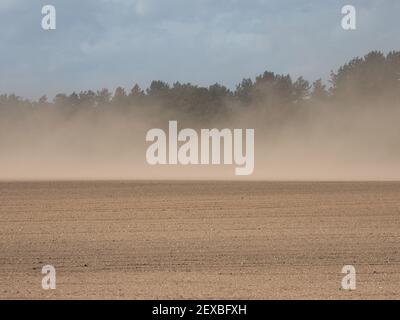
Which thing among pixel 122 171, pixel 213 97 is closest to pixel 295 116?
pixel 213 97

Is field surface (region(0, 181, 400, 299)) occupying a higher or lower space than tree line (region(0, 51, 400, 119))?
lower

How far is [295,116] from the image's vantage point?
5906cm

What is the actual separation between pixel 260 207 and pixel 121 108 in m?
40.3

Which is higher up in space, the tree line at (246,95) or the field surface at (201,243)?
the tree line at (246,95)

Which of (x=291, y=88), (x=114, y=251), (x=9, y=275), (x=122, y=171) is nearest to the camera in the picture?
(x=9, y=275)

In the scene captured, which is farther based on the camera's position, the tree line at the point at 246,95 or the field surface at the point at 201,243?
the tree line at the point at 246,95

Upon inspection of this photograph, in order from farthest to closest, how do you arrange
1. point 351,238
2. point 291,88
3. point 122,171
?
point 291,88
point 122,171
point 351,238

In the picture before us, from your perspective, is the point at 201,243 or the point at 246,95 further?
the point at 246,95

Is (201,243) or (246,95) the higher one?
(246,95)

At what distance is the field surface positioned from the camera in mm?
11531

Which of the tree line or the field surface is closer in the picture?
the field surface

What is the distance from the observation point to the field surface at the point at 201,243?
11531mm

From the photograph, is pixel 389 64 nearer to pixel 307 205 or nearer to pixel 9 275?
pixel 307 205

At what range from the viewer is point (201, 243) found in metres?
15.8
